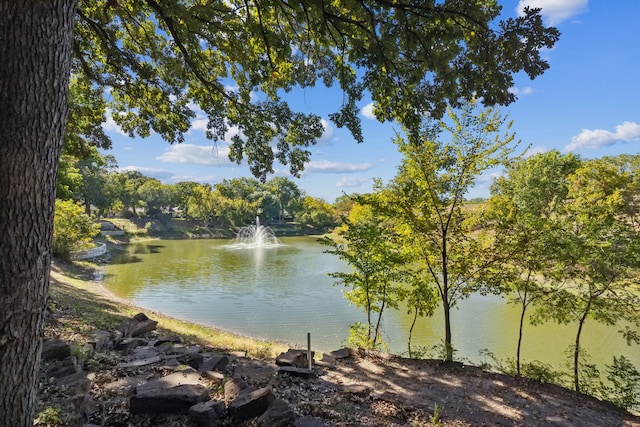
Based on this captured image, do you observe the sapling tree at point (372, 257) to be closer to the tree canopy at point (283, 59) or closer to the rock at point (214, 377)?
the tree canopy at point (283, 59)

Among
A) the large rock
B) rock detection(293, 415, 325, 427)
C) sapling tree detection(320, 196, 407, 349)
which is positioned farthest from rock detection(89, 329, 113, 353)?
sapling tree detection(320, 196, 407, 349)

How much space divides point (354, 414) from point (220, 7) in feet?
17.6

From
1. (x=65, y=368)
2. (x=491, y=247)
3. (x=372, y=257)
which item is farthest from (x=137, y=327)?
(x=491, y=247)

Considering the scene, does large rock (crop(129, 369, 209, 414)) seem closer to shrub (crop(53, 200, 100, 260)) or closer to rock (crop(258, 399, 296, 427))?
rock (crop(258, 399, 296, 427))

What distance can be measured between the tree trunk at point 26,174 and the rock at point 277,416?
1.46 meters

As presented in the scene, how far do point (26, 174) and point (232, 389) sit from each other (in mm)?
2495

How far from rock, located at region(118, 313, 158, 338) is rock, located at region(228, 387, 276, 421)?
12.5 feet

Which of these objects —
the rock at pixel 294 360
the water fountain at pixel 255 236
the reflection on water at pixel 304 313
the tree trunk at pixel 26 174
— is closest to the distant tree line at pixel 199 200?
the water fountain at pixel 255 236

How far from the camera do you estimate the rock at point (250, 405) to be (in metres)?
2.90

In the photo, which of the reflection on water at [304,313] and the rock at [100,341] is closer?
the rock at [100,341]

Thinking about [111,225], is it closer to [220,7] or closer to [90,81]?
[90,81]

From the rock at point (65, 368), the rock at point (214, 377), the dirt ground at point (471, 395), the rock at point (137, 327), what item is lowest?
the dirt ground at point (471, 395)

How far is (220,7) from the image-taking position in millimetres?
5102

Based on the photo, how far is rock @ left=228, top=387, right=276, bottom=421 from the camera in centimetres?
290
